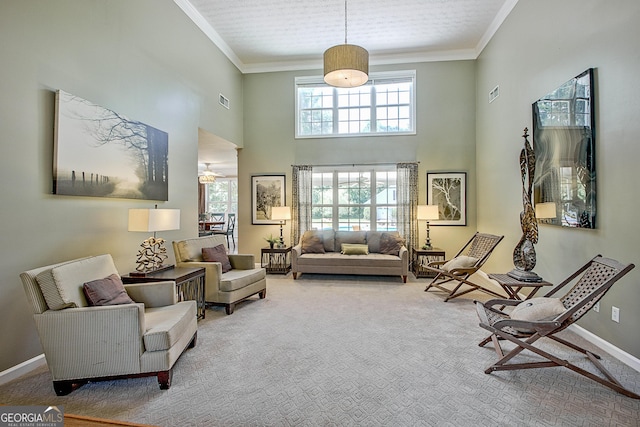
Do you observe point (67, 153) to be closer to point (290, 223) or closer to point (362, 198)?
point (290, 223)

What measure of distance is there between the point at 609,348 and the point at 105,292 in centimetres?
430

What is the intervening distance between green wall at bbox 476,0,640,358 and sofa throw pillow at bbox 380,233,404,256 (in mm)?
1659

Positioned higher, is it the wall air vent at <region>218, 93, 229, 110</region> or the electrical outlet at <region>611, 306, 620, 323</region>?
the wall air vent at <region>218, 93, 229, 110</region>

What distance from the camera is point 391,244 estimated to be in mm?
5754

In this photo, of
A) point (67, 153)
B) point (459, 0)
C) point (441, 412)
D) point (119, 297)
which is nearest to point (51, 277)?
point (119, 297)

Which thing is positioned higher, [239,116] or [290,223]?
[239,116]

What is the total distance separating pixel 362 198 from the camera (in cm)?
647

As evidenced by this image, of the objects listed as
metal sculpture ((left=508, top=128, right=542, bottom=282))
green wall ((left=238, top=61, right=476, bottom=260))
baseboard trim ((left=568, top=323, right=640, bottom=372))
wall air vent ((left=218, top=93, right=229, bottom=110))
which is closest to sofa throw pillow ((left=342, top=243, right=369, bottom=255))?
green wall ((left=238, top=61, right=476, bottom=260))

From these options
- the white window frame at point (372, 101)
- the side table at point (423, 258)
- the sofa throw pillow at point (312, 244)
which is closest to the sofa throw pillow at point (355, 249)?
the sofa throw pillow at point (312, 244)

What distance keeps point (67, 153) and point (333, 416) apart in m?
3.12

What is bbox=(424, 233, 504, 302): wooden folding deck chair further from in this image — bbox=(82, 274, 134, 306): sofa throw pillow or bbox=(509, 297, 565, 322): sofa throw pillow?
bbox=(82, 274, 134, 306): sofa throw pillow

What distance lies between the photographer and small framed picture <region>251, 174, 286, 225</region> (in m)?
6.62

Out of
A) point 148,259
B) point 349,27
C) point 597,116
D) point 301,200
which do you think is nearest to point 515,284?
point 597,116

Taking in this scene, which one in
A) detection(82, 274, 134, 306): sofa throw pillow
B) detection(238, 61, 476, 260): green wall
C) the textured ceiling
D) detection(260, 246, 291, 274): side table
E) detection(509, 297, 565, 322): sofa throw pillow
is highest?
the textured ceiling
